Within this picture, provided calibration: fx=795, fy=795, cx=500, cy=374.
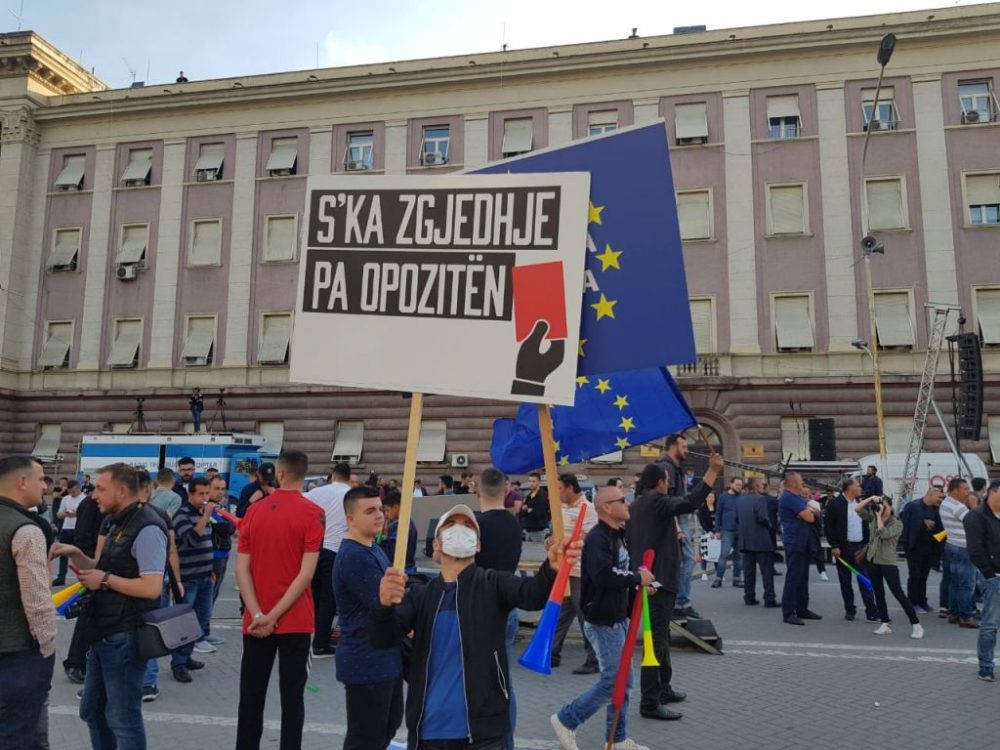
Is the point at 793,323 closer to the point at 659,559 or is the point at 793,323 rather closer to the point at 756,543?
the point at 756,543

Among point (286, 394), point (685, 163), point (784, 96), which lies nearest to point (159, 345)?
point (286, 394)

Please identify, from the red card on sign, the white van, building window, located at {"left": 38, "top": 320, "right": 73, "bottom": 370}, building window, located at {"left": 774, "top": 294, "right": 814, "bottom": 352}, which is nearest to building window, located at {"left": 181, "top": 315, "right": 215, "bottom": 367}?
building window, located at {"left": 38, "top": 320, "right": 73, "bottom": 370}

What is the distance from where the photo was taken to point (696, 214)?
2806 centimetres

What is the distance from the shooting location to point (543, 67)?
2930 cm

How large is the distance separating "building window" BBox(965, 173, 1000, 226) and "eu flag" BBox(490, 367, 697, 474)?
2329cm

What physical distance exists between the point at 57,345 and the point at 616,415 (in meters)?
31.2

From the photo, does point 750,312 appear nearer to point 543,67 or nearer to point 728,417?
point 728,417

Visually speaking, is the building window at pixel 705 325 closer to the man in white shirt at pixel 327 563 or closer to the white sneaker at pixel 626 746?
the man in white shirt at pixel 327 563

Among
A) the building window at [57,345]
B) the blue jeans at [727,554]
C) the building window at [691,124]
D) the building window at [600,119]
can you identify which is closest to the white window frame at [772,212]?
the building window at [691,124]

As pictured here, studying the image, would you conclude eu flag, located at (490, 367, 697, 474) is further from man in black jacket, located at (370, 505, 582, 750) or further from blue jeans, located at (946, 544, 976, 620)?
blue jeans, located at (946, 544, 976, 620)

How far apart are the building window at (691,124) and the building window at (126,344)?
72.6 feet

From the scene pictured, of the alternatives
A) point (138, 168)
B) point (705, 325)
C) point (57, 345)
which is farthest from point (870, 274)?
point (57, 345)

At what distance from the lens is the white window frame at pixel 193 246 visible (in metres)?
31.6

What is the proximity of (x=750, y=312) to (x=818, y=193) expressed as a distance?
474 centimetres
